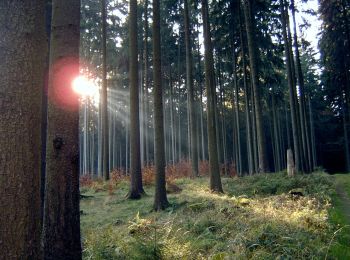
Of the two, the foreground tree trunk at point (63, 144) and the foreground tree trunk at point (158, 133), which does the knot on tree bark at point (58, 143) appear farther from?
the foreground tree trunk at point (158, 133)

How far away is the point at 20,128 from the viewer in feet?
8.86

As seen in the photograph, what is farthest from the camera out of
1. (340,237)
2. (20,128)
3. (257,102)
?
(257,102)

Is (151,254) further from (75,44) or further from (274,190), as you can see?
(274,190)

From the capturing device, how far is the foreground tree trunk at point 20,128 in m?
2.58

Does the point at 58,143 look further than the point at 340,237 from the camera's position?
No

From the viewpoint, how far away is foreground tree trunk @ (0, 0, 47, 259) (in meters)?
2.58

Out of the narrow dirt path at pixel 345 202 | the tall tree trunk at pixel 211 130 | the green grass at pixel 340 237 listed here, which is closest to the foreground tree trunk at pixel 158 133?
the tall tree trunk at pixel 211 130

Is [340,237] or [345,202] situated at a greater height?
[345,202]

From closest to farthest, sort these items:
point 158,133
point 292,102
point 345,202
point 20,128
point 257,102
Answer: point 20,128 → point 345,202 → point 158,133 → point 257,102 → point 292,102

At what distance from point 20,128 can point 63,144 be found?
52.8 inches

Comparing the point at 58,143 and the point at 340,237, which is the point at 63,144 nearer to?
the point at 58,143

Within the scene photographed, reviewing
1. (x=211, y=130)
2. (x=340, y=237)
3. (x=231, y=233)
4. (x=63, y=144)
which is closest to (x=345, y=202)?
(x=340, y=237)

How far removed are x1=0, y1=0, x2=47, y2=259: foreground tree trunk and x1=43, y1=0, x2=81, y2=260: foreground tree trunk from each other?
1.26 meters

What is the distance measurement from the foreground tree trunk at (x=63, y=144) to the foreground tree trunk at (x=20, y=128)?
126 cm
